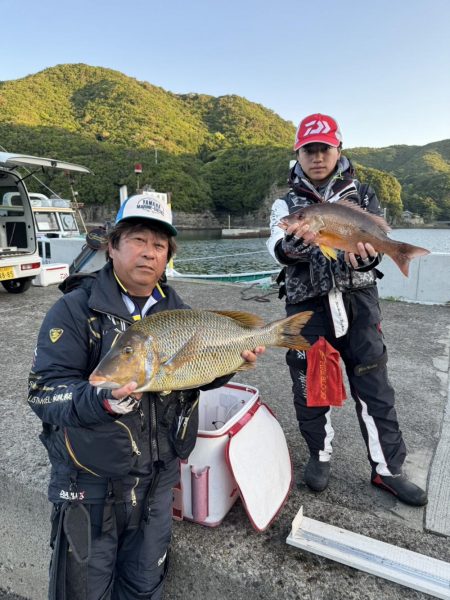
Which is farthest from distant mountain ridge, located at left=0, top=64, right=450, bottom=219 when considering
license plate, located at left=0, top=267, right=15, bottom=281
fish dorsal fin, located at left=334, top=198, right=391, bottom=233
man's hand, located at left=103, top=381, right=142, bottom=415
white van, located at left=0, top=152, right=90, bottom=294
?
man's hand, located at left=103, top=381, right=142, bottom=415

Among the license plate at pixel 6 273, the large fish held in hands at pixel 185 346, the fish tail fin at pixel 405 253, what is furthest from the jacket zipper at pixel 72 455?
the license plate at pixel 6 273

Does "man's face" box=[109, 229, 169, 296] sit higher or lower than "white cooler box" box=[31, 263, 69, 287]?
higher

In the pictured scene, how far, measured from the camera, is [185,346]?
1.56 meters

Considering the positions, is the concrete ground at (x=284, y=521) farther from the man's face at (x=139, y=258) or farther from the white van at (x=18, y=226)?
the white van at (x=18, y=226)

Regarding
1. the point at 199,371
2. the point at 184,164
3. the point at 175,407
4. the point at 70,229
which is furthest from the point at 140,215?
the point at 184,164

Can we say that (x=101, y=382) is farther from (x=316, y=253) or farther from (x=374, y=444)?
(x=374, y=444)

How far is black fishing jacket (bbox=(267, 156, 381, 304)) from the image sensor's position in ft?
7.83

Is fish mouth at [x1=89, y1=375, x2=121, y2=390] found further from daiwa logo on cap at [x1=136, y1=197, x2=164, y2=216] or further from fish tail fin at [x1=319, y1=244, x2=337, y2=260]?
fish tail fin at [x1=319, y1=244, x2=337, y2=260]

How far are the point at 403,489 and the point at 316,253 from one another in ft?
5.04

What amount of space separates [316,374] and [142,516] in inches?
50.1

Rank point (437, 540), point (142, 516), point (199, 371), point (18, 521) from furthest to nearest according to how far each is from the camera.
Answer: point (18, 521), point (437, 540), point (142, 516), point (199, 371)

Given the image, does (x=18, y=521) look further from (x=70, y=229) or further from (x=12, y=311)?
(x=70, y=229)

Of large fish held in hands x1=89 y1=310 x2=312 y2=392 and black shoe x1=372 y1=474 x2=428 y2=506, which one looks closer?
large fish held in hands x1=89 y1=310 x2=312 y2=392

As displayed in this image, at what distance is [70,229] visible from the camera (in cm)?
1380
